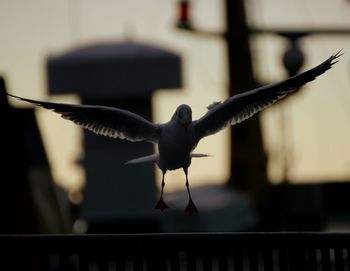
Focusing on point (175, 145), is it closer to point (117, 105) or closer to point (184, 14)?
point (117, 105)

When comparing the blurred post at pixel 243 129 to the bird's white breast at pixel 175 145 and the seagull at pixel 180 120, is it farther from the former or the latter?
the bird's white breast at pixel 175 145

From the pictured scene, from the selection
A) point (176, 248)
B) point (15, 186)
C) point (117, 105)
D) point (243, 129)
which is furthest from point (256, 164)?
point (176, 248)

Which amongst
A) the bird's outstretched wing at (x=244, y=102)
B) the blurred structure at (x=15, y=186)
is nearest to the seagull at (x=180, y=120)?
the bird's outstretched wing at (x=244, y=102)

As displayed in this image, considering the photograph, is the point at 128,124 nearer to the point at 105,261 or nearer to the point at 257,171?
the point at 105,261

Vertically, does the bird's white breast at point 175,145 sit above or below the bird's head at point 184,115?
below

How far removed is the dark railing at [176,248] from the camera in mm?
11188

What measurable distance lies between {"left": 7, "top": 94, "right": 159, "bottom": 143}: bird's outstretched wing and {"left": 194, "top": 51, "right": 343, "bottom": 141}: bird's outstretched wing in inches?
17.1

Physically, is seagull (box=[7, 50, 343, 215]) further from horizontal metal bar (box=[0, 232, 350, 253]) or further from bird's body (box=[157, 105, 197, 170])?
horizontal metal bar (box=[0, 232, 350, 253])

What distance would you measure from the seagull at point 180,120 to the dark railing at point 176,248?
171 centimetres

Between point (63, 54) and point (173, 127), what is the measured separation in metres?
25.2

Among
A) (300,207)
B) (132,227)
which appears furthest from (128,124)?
(300,207)

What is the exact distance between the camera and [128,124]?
13.9 m

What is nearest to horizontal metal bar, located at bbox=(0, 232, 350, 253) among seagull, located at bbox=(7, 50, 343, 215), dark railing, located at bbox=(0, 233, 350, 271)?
dark railing, located at bbox=(0, 233, 350, 271)

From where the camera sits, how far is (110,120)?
1388 centimetres
